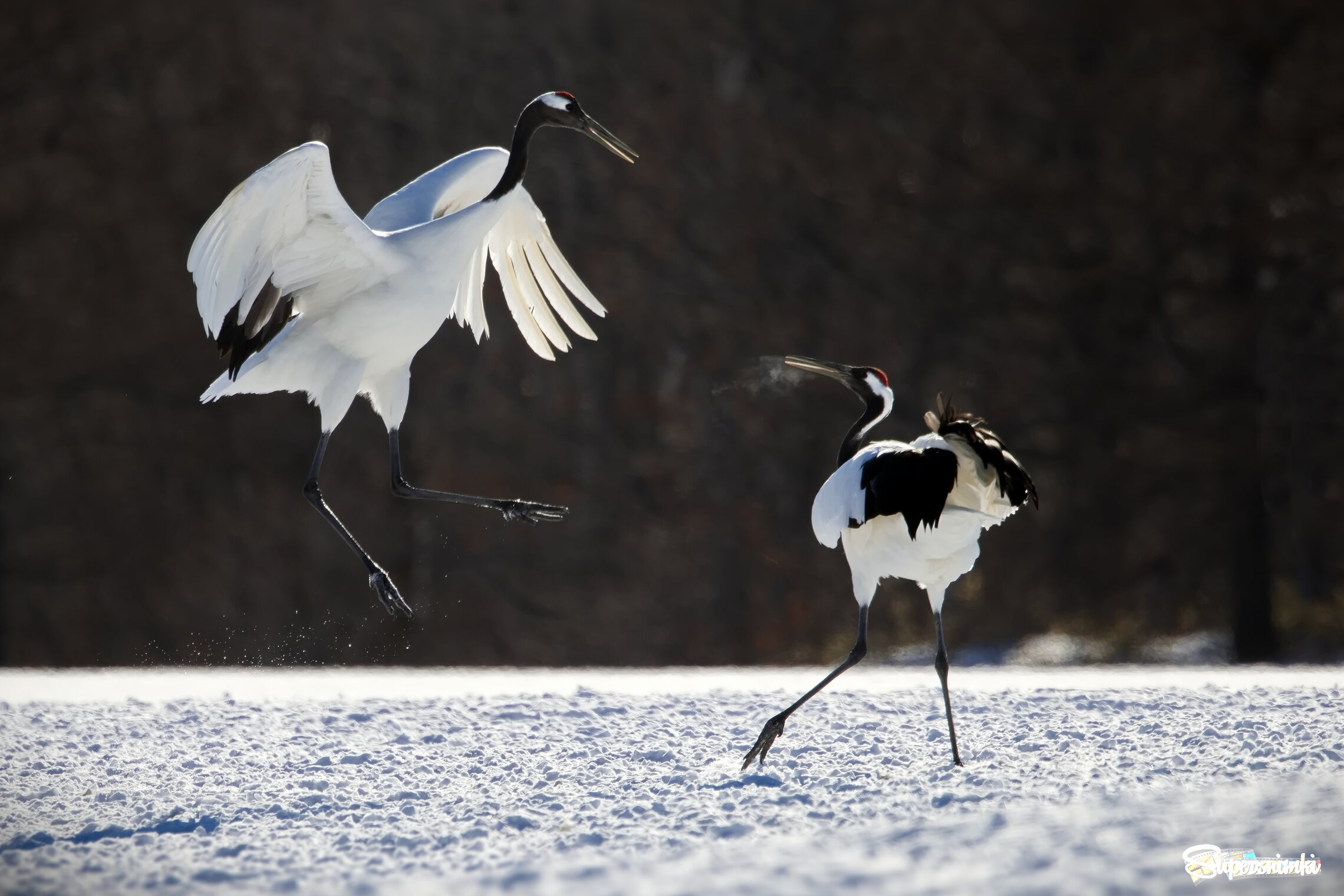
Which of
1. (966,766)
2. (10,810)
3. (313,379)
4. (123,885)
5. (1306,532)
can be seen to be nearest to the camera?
(123,885)

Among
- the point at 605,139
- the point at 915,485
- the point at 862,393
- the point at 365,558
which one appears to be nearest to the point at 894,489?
the point at 915,485

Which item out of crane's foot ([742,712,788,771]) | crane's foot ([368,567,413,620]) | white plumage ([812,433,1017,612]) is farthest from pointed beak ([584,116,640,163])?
crane's foot ([742,712,788,771])

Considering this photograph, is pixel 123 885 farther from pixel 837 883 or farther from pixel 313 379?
pixel 313 379

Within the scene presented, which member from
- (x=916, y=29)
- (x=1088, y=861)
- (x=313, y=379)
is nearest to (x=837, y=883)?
(x=1088, y=861)

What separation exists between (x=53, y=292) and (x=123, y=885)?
27.1ft

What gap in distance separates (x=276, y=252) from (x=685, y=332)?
6080 mm

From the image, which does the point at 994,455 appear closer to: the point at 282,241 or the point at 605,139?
the point at 605,139

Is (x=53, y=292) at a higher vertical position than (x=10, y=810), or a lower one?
higher

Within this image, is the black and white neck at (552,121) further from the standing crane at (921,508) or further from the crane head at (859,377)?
the standing crane at (921,508)

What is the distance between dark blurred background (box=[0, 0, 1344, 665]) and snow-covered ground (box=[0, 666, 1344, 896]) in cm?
399

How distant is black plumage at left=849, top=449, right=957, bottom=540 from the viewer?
4.54 metres

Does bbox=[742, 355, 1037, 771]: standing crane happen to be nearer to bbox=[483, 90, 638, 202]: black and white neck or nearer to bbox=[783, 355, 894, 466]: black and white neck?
bbox=[783, 355, 894, 466]: black and white neck

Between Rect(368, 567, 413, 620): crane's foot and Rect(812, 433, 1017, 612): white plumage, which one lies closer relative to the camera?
Rect(812, 433, 1017, 612): white plumage

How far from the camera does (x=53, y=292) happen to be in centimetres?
1042
